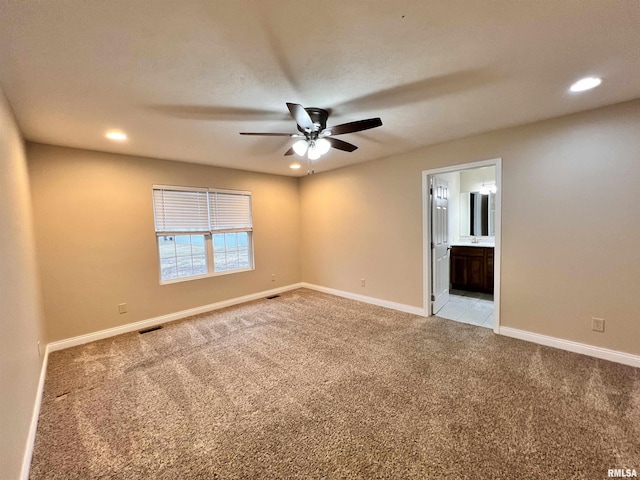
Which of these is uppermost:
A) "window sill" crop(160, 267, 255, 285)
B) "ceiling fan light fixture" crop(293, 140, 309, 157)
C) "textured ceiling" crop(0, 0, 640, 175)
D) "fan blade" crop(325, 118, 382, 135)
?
"textured ceiling" crop(0, 0, 640, 175)

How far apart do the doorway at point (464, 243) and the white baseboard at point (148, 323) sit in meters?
3.03

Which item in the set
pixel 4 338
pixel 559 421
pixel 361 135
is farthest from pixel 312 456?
pixel 361 135

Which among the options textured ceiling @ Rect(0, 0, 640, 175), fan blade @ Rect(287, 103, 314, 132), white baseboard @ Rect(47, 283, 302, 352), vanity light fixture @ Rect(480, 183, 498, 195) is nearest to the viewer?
textured ceiling @ Rect(0, 0, 640, 175)

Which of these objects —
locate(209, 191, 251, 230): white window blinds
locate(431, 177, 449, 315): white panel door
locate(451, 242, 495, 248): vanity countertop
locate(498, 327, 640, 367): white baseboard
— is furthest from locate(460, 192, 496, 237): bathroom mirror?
locate(209, 191, 251, 230): white window blinds

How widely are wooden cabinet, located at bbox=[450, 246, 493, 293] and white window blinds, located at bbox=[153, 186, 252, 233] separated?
396cm

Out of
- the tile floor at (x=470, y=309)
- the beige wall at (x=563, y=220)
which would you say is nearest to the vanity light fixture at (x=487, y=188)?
the tile floor at (x=470, y=309)

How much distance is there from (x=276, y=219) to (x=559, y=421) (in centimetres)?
462

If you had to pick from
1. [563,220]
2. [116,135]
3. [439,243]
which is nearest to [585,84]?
[563,220]

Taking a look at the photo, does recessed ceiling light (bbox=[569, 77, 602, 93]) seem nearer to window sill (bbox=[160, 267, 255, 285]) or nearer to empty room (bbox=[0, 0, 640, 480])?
empty room (bbox=[0, 0, 640, 480])

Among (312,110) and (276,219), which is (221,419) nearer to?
(312,110)

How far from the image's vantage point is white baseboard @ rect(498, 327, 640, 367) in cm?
254

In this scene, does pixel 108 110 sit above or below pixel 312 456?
above

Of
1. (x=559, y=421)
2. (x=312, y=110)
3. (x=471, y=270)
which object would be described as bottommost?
(x=559, y=421)

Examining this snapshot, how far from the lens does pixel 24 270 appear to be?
2.19m
